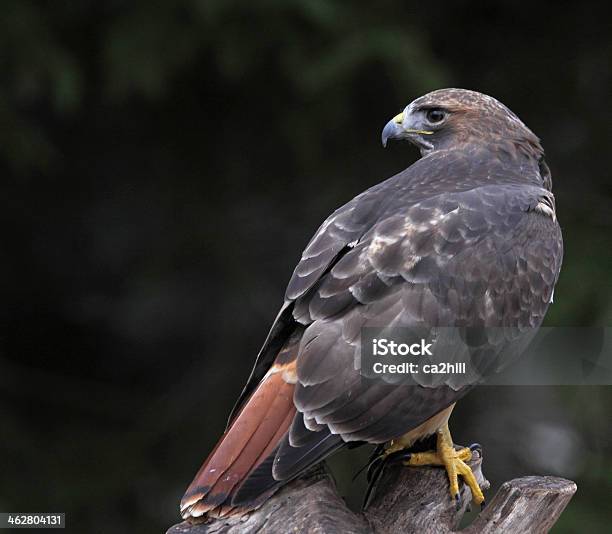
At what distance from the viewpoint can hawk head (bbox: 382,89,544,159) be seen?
4.32 meters

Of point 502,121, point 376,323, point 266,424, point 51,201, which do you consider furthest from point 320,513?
point 51,201

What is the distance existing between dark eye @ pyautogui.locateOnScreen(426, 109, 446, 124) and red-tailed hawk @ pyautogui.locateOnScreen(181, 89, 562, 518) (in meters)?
0.20

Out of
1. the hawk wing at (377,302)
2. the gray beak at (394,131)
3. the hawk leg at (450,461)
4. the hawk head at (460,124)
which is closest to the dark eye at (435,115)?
the hawk head at (460,124)

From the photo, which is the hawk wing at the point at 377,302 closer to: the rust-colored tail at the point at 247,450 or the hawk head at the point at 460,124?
the rust-colored tail at the point at 247,450

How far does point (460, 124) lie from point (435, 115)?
0.11m

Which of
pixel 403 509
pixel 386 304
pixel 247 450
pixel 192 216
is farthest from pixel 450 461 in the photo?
pixel 192 216

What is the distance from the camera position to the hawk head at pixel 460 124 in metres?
4.32

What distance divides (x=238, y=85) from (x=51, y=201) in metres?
1.56

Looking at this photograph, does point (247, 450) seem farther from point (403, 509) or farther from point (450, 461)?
point (450, 461)

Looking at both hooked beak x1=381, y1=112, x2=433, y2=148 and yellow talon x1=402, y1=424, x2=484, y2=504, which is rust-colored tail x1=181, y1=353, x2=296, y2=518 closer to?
yellow talon x1=402, y1=424, x2=484, y2=504

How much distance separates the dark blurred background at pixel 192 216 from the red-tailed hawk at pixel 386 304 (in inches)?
80.0

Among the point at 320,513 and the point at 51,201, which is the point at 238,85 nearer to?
the point at 51,201

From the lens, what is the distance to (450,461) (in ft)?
12.2

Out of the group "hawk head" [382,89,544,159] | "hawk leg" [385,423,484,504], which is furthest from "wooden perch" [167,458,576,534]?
"hawk head" [382,89,544,159]
